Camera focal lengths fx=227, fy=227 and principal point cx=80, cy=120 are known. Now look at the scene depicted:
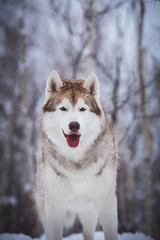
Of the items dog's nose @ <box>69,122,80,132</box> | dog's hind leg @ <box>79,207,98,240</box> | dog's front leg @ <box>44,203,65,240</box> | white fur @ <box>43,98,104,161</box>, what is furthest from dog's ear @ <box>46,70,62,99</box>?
dog's hind leg @ <box>79,207,98,240</box>

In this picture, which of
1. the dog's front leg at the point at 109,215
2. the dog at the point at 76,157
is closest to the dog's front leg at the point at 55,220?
the dog at the point at 76,157

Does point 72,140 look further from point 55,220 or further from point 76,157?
point 55,220

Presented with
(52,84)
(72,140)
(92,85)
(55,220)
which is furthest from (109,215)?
(52,84)

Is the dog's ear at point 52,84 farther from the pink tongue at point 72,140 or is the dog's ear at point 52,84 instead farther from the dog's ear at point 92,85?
the pink tongue at point 72,140

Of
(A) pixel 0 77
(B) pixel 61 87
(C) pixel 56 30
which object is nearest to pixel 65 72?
(C) pixel 56 30

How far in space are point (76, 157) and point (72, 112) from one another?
0.50 m

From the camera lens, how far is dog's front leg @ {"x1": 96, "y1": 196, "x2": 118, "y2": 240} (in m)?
2.39

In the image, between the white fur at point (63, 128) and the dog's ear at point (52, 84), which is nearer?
the white fur at point (63, 128)

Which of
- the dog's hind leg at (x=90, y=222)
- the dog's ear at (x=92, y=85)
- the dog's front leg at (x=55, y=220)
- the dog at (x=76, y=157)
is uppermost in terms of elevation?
the dog's ear at (x=92, y=85)

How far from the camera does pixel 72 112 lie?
2.30 m

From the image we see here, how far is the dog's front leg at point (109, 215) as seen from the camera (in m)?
2.39

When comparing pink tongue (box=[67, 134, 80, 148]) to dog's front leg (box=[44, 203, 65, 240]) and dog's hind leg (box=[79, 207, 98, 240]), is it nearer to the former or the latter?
dog's front leg (box=[44, 203, 65, 240])

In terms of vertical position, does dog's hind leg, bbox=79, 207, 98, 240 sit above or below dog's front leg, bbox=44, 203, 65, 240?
below

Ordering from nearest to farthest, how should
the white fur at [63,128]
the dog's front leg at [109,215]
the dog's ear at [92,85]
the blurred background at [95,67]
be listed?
the white fur at [63,128]
the dog's front leg at [109,215]
the dog's ear at [92,85]
the blurred background at [95,67]
